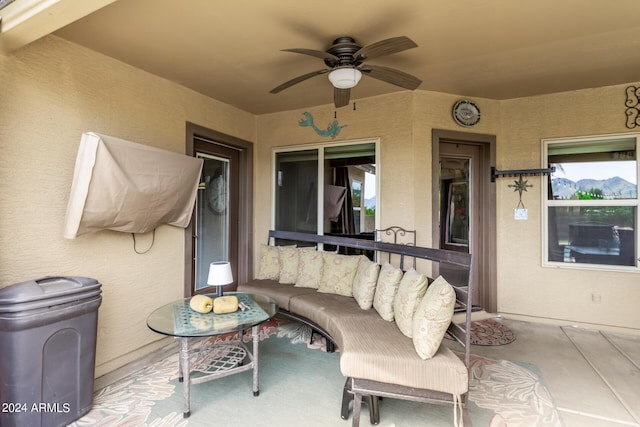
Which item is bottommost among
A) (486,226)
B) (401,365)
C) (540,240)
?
(401,365)

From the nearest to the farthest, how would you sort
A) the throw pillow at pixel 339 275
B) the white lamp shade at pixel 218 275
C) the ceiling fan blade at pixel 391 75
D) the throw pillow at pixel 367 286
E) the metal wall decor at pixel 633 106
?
the ceiling fan blade at pixel 391 75
the white lamp shade at pixel 218 275
the throw pillow at pixel 367 286
the throw pillow at pixel 339 275
the metal wall decor at pixel 633 106

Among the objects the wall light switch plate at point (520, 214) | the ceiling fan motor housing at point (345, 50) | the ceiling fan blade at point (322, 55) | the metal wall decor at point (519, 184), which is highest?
the ceiling fan motor housing at point (345, 50)

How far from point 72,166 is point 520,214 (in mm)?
4612

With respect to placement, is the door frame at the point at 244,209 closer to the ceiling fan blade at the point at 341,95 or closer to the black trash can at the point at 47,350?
the ceiling fan blade at the point at 341,95

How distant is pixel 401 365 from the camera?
6.03ft

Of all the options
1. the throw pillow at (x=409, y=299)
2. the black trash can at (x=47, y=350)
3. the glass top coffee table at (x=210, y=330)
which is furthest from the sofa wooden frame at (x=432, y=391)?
the black trash can at (x=47, y=350)

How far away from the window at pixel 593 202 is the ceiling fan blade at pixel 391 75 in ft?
7.77

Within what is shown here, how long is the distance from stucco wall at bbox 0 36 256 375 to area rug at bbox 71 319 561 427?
0.49 meters

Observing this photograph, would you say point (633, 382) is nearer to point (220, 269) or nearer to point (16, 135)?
point (220, 269)

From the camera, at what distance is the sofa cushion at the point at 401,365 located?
5.84 feet

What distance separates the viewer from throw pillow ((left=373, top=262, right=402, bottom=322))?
2447 millimetres

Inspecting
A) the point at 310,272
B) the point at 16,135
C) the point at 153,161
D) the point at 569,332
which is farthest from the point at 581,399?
the point at 16,135

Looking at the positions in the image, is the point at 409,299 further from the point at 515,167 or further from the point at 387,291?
the point at 515,167

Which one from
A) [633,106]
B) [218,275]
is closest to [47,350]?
[218,275]
